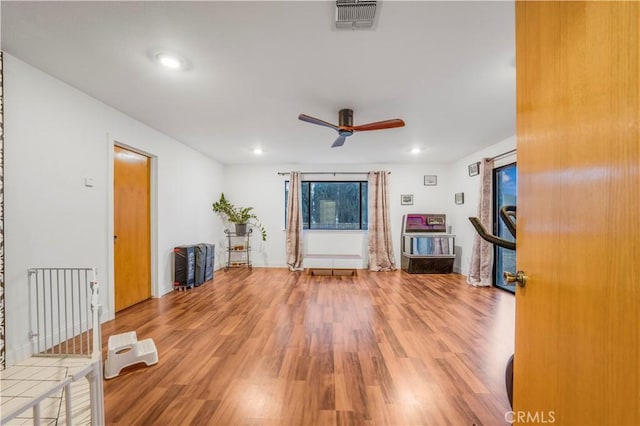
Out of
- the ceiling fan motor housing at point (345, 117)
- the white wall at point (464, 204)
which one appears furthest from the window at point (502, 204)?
the ceiling fan motor housing at point (345, 117)

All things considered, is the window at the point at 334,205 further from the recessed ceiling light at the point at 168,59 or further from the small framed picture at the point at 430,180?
the recessed ceiling light at the point at 168,59

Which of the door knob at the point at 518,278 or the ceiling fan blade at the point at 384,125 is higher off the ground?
the ceiling fan blade at the point at 384,125

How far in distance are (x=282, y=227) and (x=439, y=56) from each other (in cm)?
455

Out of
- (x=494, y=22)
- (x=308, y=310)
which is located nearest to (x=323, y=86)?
(x=494, y=22)

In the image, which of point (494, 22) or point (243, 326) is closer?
point (494, 22)

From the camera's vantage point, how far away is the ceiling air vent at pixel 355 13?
1.43 m

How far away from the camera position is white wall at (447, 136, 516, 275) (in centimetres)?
461

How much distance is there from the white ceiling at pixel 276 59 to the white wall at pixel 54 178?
0.61 ft

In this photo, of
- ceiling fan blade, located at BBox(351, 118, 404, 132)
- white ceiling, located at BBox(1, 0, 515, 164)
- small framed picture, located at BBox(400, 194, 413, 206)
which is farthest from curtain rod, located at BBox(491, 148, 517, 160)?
ceiling fan blade, located at BBox(351, 118, 404, 132)

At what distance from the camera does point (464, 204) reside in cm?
505

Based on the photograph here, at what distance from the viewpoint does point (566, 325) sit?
0.74 meters

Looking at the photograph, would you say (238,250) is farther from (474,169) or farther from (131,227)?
(474,169)

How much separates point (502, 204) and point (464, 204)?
34.1 inches

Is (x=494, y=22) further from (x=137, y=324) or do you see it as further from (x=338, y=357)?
(x=137, y=324)
